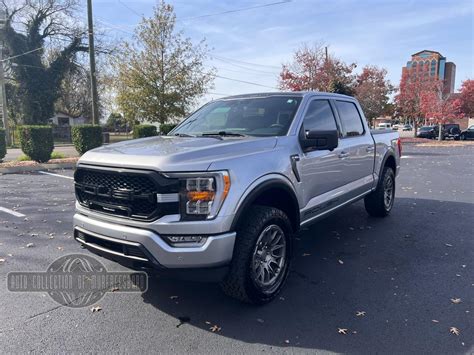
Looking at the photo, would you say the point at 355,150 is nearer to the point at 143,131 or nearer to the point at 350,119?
the point at 350,119

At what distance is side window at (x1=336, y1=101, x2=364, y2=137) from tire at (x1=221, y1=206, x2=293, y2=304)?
2.08m

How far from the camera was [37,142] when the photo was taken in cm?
1371

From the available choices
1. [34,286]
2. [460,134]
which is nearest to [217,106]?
[34,286]

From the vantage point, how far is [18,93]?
1348 inches

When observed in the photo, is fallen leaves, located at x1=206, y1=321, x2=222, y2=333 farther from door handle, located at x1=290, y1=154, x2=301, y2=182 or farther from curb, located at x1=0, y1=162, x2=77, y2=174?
curb, located at x1=0, y1=162, x2=77, y2=174

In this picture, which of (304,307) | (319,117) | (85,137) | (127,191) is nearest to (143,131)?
(85,137)

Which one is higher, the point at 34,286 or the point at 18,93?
the point at 18,93

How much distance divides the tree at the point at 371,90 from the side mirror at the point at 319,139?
27292 mm

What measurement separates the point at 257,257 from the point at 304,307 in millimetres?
616

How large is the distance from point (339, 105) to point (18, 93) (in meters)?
37.0

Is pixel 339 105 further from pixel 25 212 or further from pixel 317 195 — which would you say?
pixel 25 212

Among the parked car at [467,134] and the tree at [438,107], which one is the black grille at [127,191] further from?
the parked car at [467,134]

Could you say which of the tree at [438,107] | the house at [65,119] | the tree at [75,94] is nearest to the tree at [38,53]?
the tree at [75,94]

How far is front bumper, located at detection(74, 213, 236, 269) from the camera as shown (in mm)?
2773
